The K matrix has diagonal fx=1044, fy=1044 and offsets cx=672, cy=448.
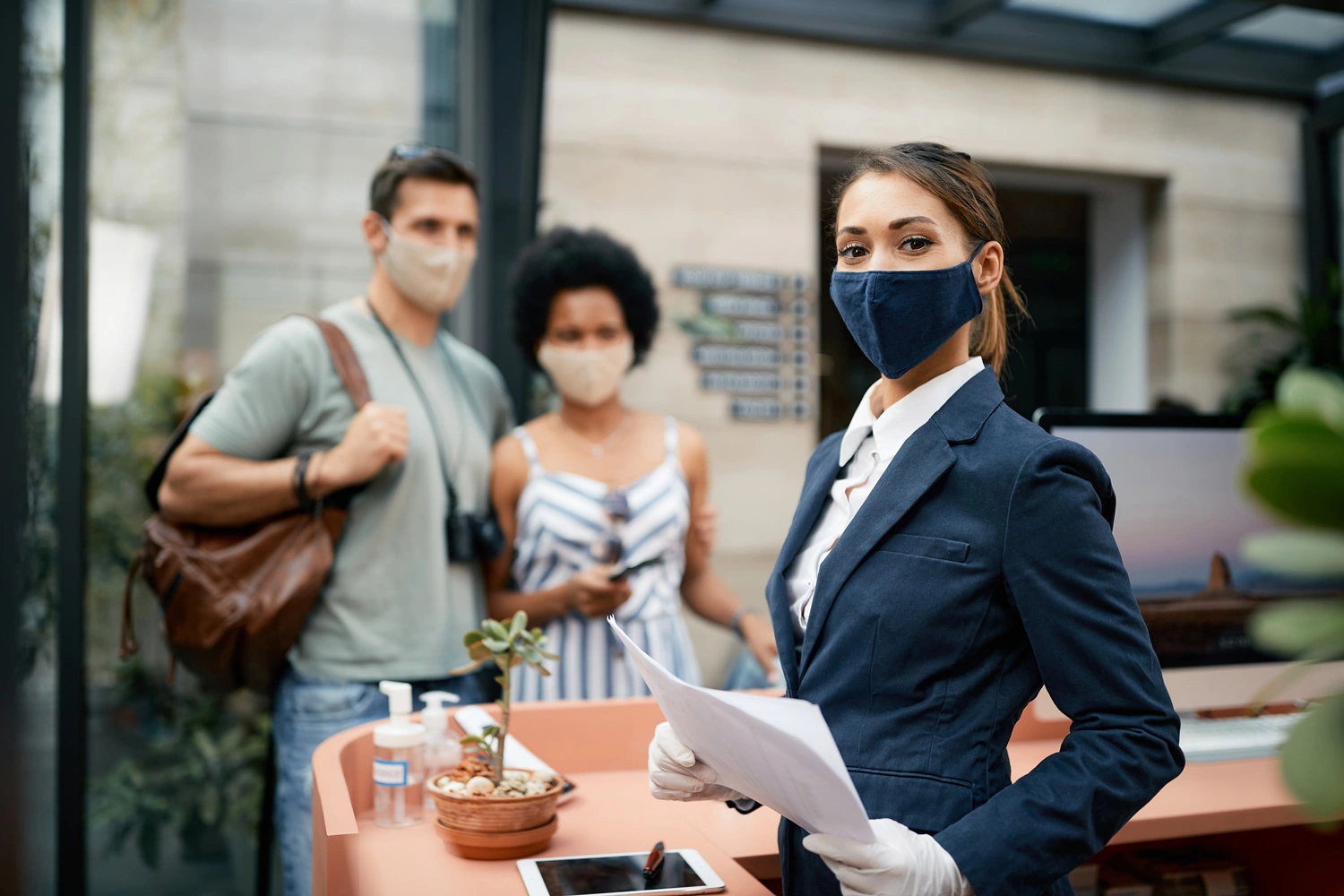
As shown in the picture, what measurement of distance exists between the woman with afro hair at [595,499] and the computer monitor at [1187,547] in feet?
2.76

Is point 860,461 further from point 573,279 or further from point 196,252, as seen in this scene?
point 196,252

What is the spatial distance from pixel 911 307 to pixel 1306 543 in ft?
2.49

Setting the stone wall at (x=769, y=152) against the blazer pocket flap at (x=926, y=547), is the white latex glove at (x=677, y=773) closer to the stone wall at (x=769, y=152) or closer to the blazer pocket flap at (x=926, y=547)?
the blazer pocket flap at (x=926, y=547)

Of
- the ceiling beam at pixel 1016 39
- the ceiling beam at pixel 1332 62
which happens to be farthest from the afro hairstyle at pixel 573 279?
the ceiling beam at pixel 1332 62

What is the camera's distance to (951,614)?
1047mm

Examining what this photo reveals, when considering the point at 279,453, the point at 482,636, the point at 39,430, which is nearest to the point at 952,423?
the point at 482,636

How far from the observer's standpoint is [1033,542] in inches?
40.0

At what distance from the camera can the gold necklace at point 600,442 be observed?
2.62 m

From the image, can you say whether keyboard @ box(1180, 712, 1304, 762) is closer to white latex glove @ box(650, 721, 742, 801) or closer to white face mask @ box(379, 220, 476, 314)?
white latex glove @ box(650, 721, 742, 801)

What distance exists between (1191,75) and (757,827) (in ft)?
18.1

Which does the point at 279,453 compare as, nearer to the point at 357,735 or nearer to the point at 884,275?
the point at 357,735

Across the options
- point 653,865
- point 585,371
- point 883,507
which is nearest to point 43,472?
point 585,371

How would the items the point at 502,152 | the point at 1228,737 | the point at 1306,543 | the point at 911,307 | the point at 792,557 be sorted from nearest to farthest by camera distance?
the point at 1306,543 < the point at 911,307 < the point at 792,557 < the point at 1228,737 < the point at 502,152

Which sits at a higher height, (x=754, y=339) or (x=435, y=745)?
(x=754, y=339)
